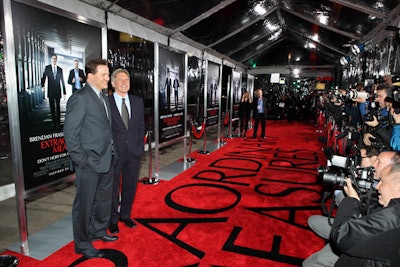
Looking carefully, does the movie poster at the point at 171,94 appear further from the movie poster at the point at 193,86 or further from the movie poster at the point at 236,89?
the movie poster at the point at 236,89

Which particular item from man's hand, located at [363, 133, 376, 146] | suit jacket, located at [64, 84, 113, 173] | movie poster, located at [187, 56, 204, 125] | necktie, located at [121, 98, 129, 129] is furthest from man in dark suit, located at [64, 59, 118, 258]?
movie poster, located at [187, 56, 204, 125]

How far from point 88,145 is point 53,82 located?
847 millimetres

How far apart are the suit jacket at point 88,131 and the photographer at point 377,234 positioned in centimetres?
195

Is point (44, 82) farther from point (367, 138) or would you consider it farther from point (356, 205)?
point (367, 138)

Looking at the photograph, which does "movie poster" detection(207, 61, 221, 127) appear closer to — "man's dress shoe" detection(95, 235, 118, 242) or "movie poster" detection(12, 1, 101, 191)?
"movie poster" detection(12, 1, 101, 191)

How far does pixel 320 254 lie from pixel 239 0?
631 cm

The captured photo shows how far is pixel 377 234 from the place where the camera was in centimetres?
136

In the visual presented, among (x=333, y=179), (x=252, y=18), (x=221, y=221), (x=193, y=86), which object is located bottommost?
(x=221, y=221)

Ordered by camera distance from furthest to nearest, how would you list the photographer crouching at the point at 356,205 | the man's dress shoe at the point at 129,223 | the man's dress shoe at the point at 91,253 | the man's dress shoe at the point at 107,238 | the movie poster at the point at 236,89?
the movie poster at the point at 236,89
the man's dress shoe at the point at 129,223
the man's dress shoe at the point at 107,238
the man's dress shoe at the point at 91,253
the photographer crouching at the point at 356,205

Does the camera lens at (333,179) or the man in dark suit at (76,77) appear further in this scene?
the man in dark suit at (76,77)

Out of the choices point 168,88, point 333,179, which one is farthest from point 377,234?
point 168,88

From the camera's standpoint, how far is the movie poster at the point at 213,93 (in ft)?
23.3

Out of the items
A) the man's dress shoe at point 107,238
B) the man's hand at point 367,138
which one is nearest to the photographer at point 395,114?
the man's hand at point 367,138

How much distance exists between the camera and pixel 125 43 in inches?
218
